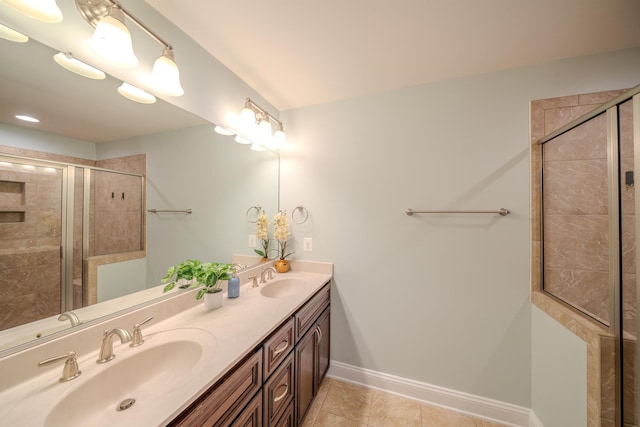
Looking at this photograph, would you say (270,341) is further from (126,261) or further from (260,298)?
(126,261)

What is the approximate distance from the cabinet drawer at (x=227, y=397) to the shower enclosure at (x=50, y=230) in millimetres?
640

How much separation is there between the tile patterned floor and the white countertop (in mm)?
860

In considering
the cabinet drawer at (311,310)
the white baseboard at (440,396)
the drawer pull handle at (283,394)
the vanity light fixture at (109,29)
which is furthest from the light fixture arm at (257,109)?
the white baseboard at (440,396)

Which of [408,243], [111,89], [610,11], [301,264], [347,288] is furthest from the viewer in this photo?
[301,264]

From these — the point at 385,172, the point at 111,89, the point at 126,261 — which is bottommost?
the point at 126,261

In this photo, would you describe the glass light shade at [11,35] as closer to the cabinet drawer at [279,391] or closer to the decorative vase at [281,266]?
the cabinet drawer at [279,391]

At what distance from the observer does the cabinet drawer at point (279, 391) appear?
37.9 inches

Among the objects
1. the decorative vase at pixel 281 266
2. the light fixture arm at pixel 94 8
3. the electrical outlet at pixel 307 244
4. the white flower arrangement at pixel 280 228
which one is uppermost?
the light fixture arm at pixel 94 8

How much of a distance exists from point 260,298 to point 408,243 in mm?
1095

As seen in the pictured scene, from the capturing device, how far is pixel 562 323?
113 cm

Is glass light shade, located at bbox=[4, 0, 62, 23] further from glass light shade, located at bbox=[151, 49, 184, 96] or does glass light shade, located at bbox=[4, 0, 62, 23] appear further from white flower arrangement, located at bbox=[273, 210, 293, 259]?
white flower arrangement, located at bbox=[273, 210, 293, 259]

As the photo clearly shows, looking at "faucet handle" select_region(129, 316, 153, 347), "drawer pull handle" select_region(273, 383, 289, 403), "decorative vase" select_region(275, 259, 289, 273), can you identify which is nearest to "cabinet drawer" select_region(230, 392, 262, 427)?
"drawer pull handle" select_region(273, 383, 289, 403)

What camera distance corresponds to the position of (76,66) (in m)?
0.82

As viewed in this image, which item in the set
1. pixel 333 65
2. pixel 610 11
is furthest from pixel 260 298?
pixel 610 11
